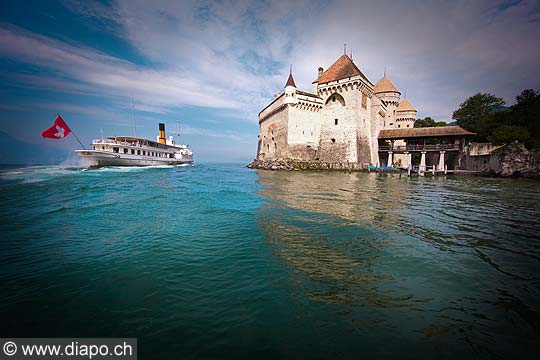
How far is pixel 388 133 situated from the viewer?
36.4 metres

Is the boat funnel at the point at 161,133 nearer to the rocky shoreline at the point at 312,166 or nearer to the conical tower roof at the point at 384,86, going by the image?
the rocky shoreline at the point at 312,166

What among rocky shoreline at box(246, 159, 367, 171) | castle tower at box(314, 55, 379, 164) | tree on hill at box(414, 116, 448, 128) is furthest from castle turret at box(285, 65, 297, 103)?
tree on hill at box(414, 116, 448, 128)

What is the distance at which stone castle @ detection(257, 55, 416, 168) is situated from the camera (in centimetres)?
3166

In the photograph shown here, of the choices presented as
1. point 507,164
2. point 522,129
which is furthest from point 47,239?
point 522,129

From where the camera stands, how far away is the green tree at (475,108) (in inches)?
1494

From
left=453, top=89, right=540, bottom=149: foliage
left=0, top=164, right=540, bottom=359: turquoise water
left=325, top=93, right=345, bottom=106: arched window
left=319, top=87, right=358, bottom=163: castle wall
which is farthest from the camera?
left=325, top=93, right=345, bottom=106: arched window

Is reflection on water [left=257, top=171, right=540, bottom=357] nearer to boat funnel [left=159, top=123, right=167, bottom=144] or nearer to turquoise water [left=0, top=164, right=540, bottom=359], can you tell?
turquoise water [left=0, top=164, right=540, bottom=359]

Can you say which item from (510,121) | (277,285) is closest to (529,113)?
(510,121)

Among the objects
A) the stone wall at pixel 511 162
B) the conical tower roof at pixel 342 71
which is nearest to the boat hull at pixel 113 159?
the conical tower roof at pixel 342 71

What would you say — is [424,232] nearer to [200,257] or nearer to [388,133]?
[200,257]

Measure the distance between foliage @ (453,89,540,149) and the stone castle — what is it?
14842 millimetres

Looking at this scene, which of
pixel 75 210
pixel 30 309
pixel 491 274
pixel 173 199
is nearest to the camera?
pixel 30 309

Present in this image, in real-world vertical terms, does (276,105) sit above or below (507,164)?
above

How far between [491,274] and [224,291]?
5.04 m
